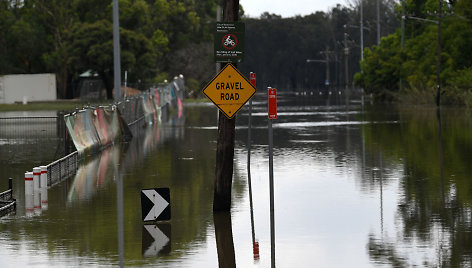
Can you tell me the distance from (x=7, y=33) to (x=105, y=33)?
49.5 ft

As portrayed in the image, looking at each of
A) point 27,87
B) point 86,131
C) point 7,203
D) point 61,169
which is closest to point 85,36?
point 27,87

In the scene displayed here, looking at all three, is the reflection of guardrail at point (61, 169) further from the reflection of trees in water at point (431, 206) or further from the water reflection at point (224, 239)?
the reflection of trees in water at point (431, 206)

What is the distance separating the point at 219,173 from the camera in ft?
52.1

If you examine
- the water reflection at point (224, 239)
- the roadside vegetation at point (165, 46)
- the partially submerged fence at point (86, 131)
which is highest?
the roadside vegetation at point (165, 46)

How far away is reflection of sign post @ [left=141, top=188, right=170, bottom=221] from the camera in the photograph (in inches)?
581

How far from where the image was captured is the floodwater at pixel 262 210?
40.4 feet

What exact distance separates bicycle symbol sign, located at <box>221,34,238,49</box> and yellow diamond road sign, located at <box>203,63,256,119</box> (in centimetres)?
65

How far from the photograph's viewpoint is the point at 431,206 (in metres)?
16.4

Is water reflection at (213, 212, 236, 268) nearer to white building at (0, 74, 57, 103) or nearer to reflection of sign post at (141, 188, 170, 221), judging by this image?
reflection of sign post at (141, 188, 170, 221)

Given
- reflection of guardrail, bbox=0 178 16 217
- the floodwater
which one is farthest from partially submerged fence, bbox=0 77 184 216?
the floodwater

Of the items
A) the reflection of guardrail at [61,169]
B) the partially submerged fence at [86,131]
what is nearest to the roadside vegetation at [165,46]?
the partially submerged fence at [86,131]

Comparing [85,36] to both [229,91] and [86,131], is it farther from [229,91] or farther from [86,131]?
[229,91]

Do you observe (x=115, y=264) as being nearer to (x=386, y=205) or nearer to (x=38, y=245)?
Result: (x=38, y=245)

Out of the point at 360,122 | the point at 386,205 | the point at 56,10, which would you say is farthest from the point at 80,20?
the point at 386,205
